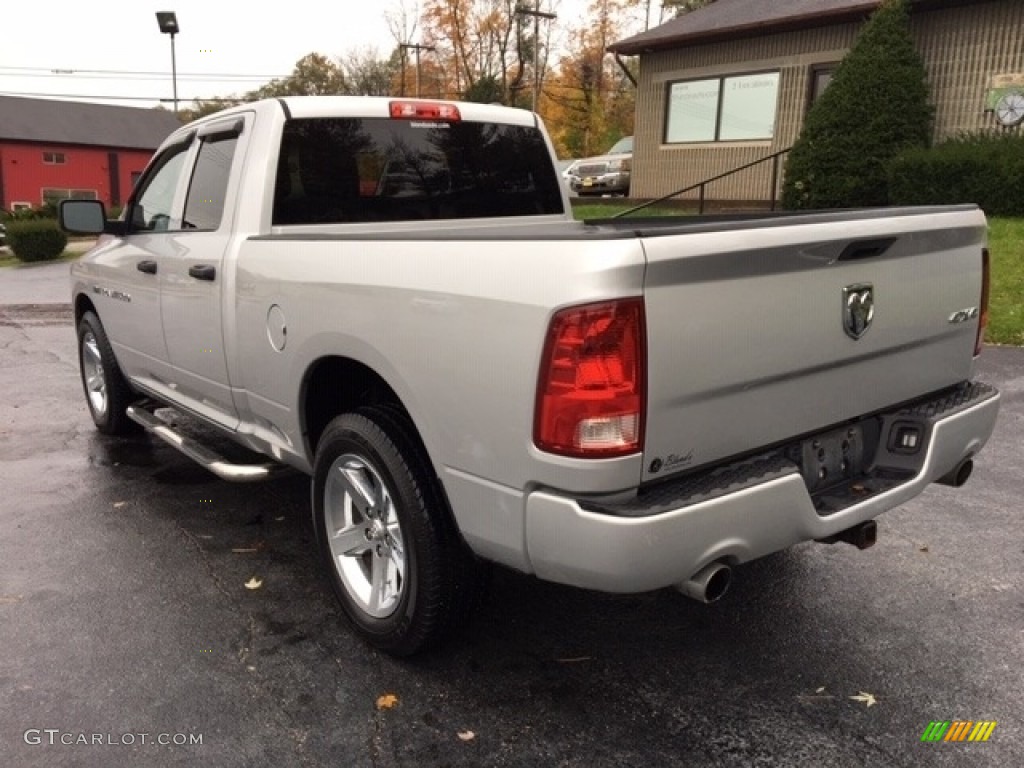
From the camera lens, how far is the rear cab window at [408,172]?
383cm

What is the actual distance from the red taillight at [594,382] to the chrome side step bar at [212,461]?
75.1 inches

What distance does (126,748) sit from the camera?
2.62m

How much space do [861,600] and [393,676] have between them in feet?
6.26

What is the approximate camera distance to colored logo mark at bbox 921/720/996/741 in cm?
263

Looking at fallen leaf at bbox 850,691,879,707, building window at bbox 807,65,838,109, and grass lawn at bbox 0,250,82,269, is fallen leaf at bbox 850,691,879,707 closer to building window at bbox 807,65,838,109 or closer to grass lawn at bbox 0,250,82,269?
building window at bbox 807,65,838,109

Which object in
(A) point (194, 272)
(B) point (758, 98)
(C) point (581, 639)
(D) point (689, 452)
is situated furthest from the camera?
(B) point (758, 98)

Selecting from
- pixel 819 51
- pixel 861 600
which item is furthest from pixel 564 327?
pixel 819 51

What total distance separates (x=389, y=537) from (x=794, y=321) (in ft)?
5.06

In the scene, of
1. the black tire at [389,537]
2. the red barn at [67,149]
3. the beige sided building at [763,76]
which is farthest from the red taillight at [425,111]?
the red barn at [67,149]

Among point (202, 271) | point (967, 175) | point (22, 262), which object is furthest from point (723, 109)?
point (22, 262)

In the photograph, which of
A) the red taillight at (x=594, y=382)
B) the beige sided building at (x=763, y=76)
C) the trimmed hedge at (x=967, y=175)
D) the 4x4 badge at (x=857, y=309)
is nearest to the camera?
the red taillight at (x=594, y=382)

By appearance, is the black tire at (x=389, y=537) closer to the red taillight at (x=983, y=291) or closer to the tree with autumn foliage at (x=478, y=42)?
the red taillight at (x=983, y=291)

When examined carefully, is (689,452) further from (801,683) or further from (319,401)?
(319,401)

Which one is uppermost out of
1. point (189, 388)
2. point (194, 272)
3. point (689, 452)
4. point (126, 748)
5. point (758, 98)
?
point (758, 98)
